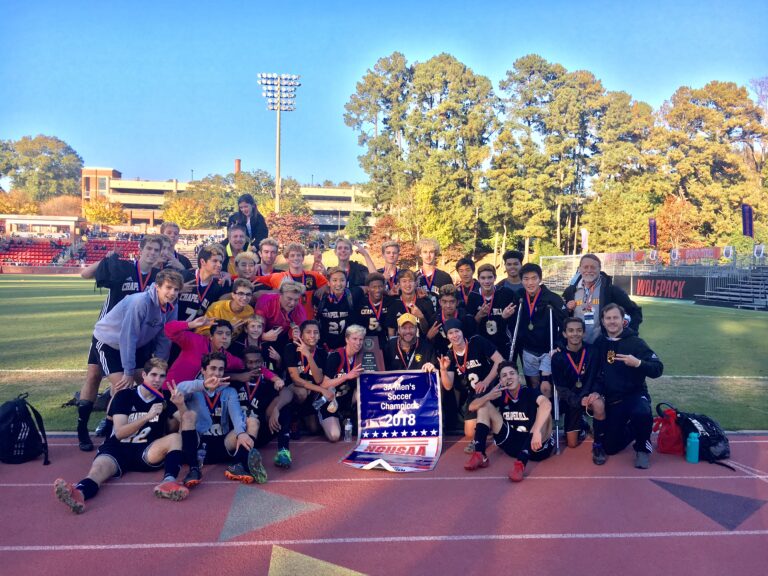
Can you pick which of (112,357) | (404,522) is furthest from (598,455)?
(112,357)

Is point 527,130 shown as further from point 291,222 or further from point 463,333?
point 463,333

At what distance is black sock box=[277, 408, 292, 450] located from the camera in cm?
609

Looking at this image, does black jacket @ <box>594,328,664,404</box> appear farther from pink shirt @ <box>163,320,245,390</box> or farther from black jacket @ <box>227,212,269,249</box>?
black jacket @ <box>227,212,269,249</box>

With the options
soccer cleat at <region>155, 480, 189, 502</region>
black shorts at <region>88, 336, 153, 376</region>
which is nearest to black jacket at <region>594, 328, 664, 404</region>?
soccer cleat at <region>155, 480, 189, 502</region>

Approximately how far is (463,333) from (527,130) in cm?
4362

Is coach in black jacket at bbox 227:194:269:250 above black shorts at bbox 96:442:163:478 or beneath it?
above

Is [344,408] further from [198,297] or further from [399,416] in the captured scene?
[198,297]

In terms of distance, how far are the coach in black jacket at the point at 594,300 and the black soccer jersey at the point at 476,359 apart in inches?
46.2

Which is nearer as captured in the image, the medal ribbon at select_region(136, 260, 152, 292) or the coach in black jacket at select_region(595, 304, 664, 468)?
the coach in black jacket at select_region(595, 304, 664, 468)

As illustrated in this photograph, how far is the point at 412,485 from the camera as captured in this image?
546 cm

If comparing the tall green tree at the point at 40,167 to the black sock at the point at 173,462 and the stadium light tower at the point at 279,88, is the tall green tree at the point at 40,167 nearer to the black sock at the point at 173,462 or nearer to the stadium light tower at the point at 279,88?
the stadium light tower at the point at 279,88

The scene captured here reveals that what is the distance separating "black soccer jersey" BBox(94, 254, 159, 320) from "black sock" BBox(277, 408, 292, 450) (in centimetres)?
222

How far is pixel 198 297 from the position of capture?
22.6 ft

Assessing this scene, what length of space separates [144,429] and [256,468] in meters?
1.15
